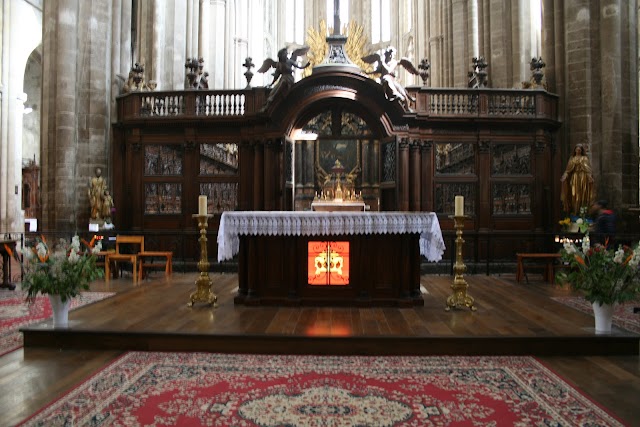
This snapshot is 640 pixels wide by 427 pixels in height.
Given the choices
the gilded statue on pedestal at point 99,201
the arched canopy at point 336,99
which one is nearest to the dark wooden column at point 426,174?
the arched canopy at point 336,99

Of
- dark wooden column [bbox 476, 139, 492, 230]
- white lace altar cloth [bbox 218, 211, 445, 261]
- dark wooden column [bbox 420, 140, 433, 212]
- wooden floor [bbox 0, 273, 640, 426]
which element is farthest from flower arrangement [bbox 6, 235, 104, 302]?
dark wooden column [bbox 476, 139, 492, 230]

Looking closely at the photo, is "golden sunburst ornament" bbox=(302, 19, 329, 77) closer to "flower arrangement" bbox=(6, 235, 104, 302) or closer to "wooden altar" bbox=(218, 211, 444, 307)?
"wooden altar" bbox=(218, 211, 444, 307)

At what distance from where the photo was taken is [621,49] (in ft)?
42.0

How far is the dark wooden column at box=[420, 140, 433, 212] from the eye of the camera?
43.1 ft

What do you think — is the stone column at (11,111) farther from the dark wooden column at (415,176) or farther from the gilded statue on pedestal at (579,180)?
the gilded statue on pedestal at (579,180)

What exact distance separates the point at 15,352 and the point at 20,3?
21.2 meters

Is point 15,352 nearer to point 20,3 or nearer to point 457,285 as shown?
point 457,285

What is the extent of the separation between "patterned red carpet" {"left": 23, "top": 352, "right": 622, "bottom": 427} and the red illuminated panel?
2219 mm

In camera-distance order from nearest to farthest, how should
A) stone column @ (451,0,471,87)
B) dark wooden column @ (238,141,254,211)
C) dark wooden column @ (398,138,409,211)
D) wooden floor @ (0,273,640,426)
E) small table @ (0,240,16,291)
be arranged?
wooden floor @ (0,273,640,426) → small table @ (0,240,16,291) → dark wooden column @ (398,138,409,211) → dark wooden column @ (238,141,254,211) → stone column @ (451,0,471,87)

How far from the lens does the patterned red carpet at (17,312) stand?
6282 mm

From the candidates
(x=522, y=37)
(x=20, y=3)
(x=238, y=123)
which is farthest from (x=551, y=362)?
(x=20, y=3)

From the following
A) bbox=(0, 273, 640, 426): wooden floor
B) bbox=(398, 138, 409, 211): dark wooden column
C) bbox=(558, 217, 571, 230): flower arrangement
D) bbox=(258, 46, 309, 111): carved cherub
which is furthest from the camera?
bbox=(398, 138, 409, 211): dark wooden column

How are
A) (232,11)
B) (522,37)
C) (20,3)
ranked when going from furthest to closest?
1. (232,11)
2. (20,3)
3. (522,37)

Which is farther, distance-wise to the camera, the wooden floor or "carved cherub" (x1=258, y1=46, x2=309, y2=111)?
"carved cherub" (x1=258, y1=46, x2=309, y2=111)
